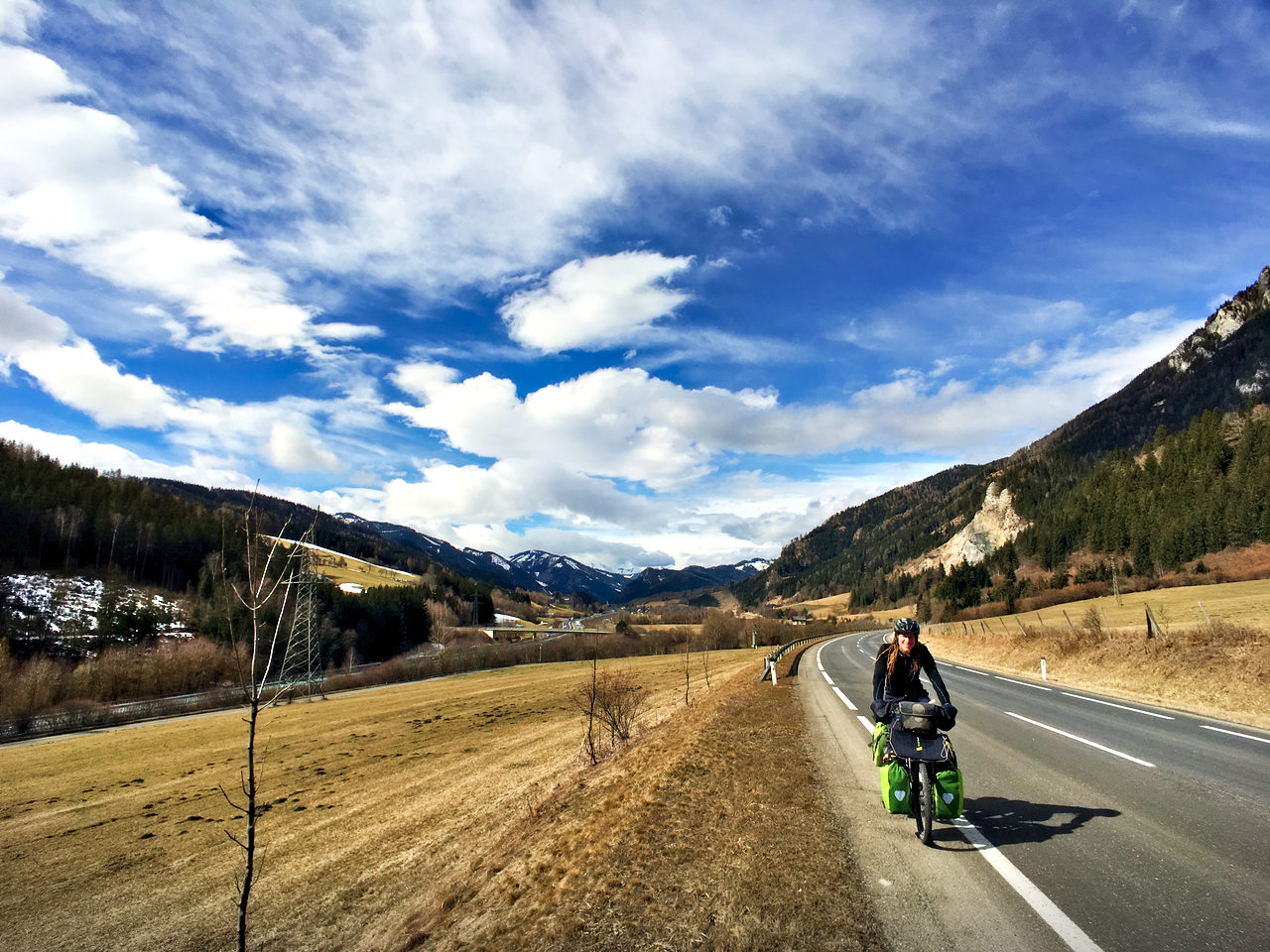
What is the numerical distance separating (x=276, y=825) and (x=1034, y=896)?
21226mm

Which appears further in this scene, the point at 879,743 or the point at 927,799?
the point at 879,743

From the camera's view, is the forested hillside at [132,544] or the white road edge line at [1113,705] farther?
the forested hillside at [132,544]

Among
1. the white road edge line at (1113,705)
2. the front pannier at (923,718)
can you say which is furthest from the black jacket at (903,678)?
the white road edge line at (1113,705)

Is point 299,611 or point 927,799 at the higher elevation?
point 299,611

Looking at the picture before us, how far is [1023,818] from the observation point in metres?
6.97

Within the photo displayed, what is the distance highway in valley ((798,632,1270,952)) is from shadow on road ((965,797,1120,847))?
2cm

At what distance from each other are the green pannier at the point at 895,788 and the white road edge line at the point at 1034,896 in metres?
0.72

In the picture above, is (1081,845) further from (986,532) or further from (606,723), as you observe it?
(986,532)

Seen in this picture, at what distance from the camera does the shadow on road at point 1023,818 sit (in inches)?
253

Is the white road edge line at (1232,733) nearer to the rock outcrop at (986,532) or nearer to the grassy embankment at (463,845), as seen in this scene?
the grassy embankment at (463,845)

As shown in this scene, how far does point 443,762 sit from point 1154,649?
2750 cm

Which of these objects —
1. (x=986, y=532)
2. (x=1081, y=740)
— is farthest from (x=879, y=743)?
(x=986, y=532)

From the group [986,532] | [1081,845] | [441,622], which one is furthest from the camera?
[986,532]

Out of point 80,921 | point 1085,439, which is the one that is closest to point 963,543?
point 1085,439
